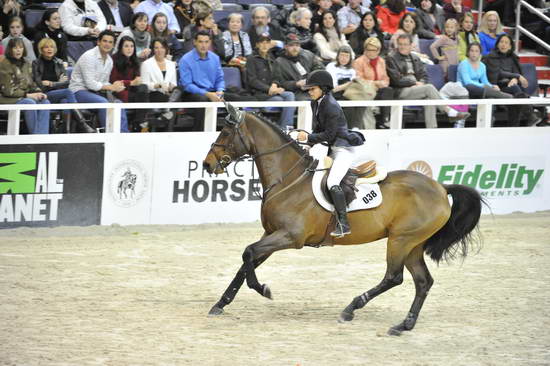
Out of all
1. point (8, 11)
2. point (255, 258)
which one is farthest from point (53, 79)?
point (255, 258)

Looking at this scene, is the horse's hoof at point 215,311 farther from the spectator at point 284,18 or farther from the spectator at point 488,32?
the spectator at point 488,32

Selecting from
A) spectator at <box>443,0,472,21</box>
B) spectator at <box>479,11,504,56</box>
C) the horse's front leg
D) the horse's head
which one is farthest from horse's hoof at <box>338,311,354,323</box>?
spectator at <box>443,0,472,21</box>

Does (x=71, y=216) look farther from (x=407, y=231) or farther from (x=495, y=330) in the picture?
(x=495, y=330)

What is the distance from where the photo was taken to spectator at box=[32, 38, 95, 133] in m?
13.0

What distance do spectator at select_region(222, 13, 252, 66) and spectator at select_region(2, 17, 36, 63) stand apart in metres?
3.02

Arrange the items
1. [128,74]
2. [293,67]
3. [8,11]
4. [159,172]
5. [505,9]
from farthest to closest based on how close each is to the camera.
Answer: [505,9]
[293,67]
[8,11]
[128,74]
[159,172]

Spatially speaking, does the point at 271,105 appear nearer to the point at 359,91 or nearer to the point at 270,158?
the point at 359,91

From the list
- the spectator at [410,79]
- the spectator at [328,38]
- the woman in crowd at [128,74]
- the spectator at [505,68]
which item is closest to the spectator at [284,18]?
the spectator at [328,38]

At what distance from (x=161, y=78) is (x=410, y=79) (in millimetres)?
4054

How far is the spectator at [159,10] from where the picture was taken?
597 inches

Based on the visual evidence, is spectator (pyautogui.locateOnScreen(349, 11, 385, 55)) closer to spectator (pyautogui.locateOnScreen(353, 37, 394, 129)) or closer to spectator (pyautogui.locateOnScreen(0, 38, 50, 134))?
spectator (pyautogui.locateOnScreen(353, 37, 394, 129))

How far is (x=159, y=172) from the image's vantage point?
13078 millimetres

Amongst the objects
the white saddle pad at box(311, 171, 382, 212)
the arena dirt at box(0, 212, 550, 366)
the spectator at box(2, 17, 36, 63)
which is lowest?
the arena dirt at box(0, 212, 550, 366)

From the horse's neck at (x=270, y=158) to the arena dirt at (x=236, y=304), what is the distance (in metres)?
1.32
